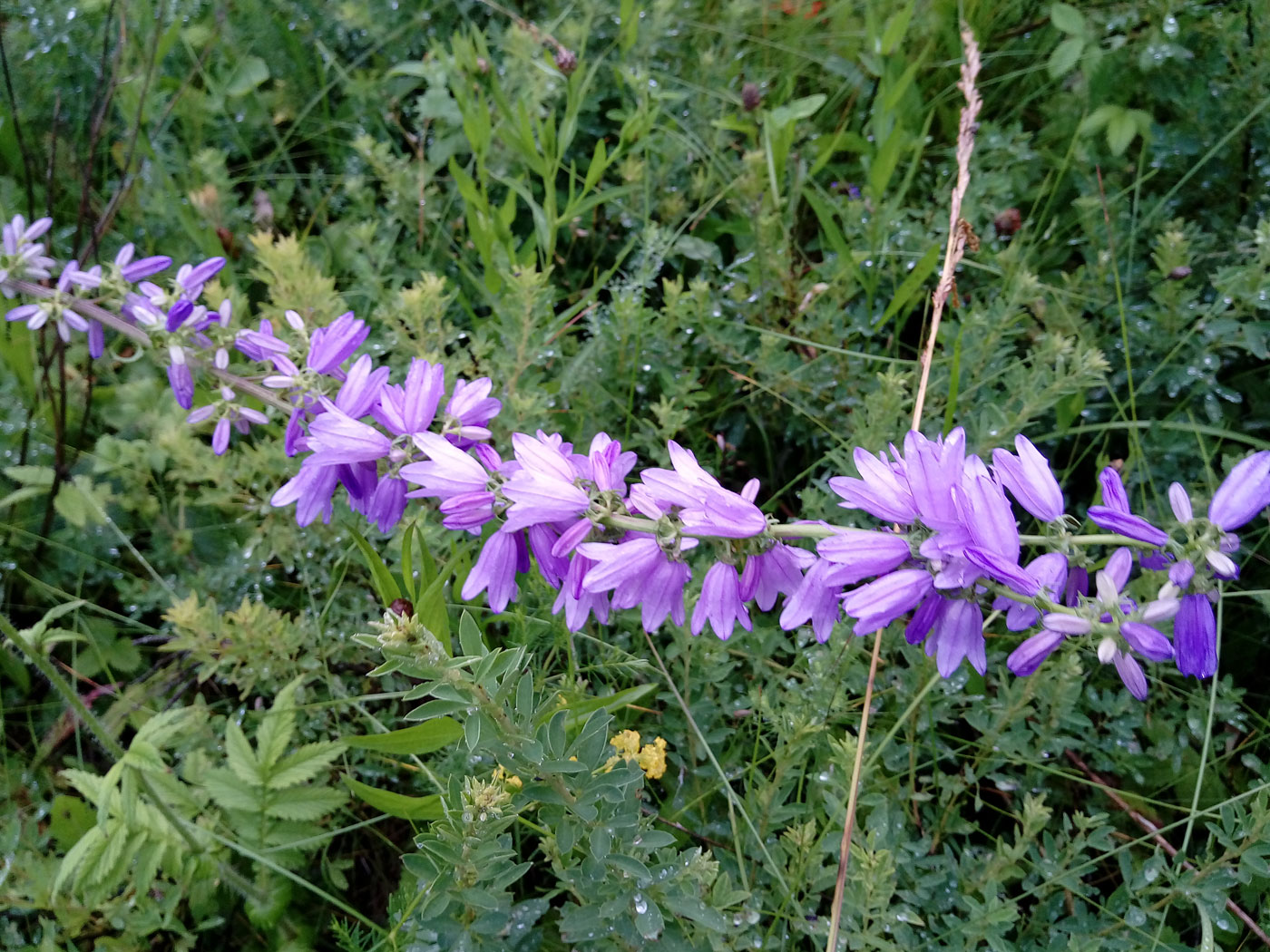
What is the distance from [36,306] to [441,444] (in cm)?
126

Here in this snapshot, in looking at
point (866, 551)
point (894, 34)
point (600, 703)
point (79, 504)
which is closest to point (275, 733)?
point (600, 703)

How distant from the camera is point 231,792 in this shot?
198 cm

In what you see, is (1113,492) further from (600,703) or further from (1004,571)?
(600,703)

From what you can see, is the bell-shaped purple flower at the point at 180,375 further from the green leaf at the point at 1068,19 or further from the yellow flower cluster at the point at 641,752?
the green leaf at the point at 1068,19

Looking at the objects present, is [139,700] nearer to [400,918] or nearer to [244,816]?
[244,816]

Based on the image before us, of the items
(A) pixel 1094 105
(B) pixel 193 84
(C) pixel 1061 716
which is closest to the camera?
(C) pixel 1061 716

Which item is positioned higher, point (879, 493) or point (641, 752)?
point (879, 493)

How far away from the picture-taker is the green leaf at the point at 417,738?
1.57 meters

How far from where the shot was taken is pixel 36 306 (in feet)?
6.83

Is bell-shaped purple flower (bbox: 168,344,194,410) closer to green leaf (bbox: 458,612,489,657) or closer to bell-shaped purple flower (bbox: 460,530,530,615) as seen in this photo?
bell-shaped purple flower (bbox: 460,530,530,615)

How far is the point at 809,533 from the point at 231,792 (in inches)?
55.9

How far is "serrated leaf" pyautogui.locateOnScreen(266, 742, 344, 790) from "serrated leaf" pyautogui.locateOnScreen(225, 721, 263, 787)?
0.03 m

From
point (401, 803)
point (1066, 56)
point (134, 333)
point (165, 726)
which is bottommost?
point (165, 726)

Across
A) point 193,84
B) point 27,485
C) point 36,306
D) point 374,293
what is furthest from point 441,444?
point 193,84
